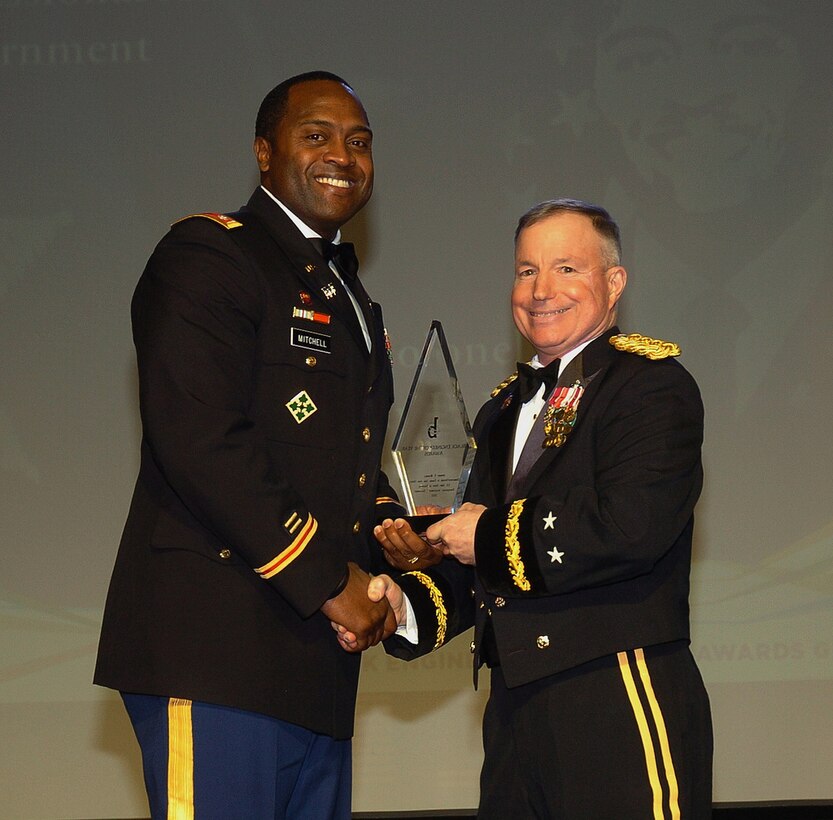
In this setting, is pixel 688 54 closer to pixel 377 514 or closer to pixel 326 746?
pixel 377 514

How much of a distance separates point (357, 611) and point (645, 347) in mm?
817

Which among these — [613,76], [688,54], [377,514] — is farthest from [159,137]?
[377,514]

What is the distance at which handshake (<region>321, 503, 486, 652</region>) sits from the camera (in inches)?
90.3

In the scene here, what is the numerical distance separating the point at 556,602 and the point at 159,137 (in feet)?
9.84

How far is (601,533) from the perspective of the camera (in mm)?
2227

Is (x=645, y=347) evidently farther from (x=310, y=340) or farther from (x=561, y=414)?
(x=310, y=340)

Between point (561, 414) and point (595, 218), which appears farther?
point (595, 218)

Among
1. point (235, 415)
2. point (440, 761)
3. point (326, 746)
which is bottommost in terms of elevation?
point (440, 761)

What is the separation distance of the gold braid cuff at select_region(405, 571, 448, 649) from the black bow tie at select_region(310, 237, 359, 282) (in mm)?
709

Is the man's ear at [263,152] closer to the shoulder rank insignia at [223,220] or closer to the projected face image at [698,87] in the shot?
the shoulder rank insignia at [223,220]

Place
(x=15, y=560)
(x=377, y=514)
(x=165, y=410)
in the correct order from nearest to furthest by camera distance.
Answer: (x=165, y=410) < (x=377, y=514) < (x=15, y=560)

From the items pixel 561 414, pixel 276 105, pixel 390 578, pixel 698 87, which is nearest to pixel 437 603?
pixel 390 578

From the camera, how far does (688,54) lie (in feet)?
15.1

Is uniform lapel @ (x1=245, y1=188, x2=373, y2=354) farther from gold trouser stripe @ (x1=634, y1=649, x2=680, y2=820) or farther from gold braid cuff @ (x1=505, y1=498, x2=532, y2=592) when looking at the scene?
gold trouser stripe @ (x1=634, y1=649, x2=680, y2=820)
